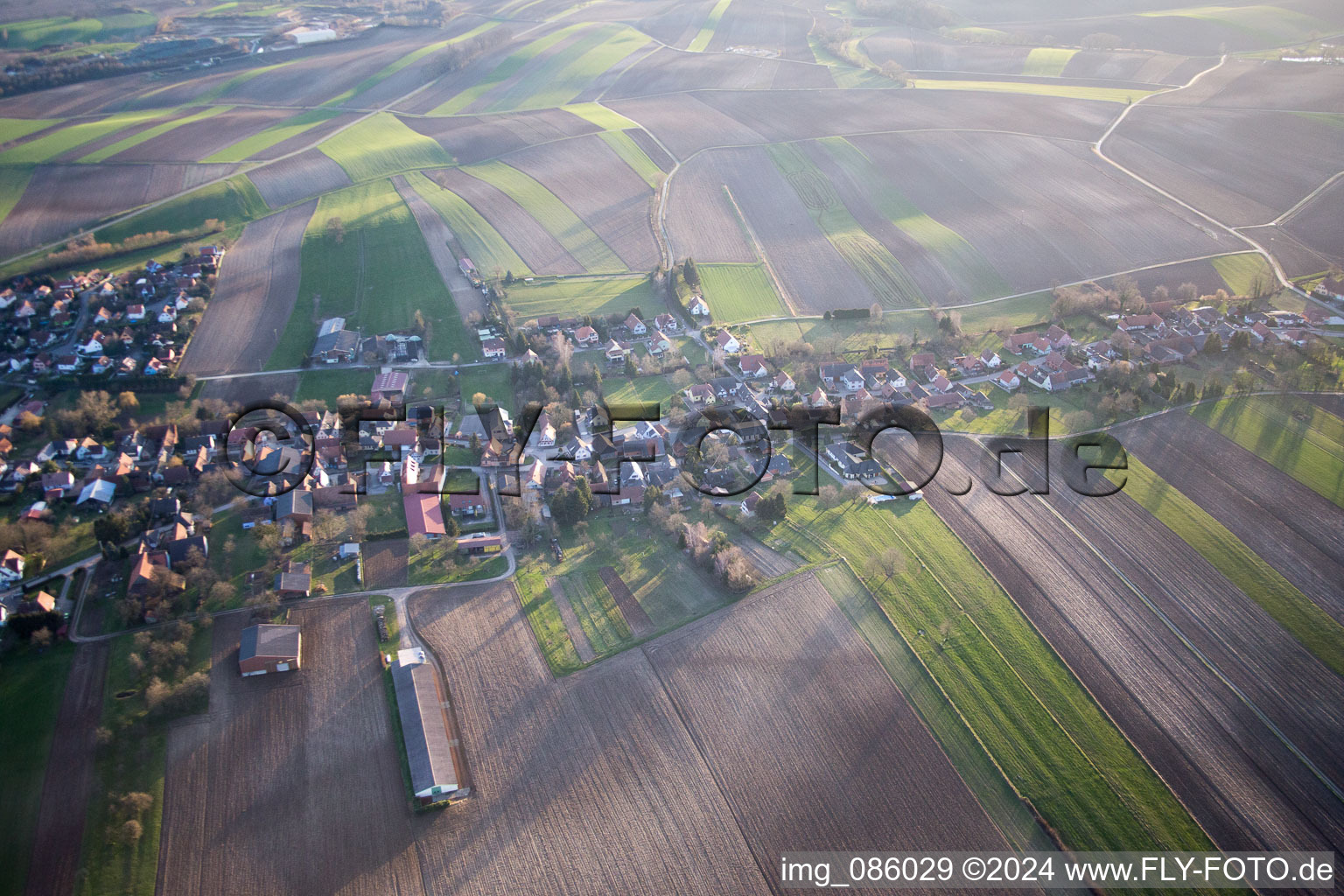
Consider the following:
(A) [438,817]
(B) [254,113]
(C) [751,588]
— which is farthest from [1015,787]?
(B) [254,113]

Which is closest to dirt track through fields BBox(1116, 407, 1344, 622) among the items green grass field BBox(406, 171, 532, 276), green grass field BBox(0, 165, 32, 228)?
green grass field BBox(406, 171, 532, 276)

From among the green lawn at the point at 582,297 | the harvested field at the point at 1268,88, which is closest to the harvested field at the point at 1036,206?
Answer: the harvested field at the point at 1268,88

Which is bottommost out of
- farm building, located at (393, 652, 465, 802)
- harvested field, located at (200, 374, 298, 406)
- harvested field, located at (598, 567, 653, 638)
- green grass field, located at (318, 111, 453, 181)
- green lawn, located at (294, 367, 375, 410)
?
harvested field, located at (598, 567, 653, 638)

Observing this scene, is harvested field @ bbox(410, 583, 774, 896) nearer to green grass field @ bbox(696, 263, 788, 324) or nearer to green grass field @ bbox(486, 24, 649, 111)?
green grass field @ bbox(696, 263, 788, 324)

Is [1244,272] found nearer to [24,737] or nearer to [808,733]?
[808,733]

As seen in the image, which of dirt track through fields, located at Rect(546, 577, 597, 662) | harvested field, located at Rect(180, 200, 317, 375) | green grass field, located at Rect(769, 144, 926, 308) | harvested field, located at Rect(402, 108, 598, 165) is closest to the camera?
dirt track through fields, located at Rect(546, 577, 597, 662)

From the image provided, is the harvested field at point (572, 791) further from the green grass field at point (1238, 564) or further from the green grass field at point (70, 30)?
the green grass field at point (70, 30)

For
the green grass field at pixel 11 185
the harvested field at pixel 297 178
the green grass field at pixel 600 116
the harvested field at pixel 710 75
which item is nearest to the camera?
the green grass field at pixel 11 185
